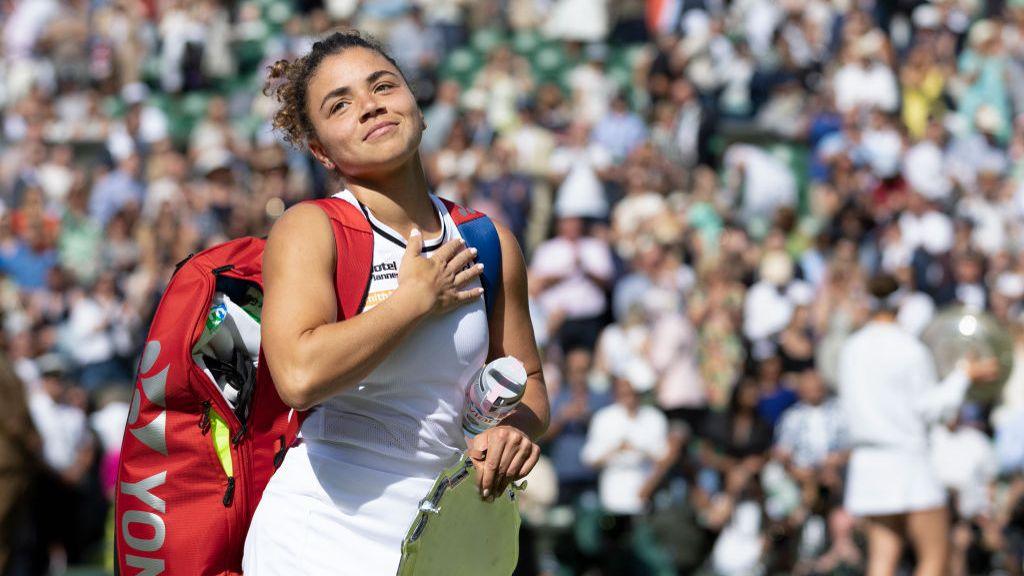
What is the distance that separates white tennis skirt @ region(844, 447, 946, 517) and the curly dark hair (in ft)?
19.0

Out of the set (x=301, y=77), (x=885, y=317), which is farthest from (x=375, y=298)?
(x=885, y=317)

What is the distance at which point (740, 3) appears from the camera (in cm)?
1712

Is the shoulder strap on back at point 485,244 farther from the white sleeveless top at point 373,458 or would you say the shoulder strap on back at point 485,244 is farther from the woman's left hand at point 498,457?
the woman's left hand at point 498,457

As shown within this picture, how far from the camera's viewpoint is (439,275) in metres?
3.04

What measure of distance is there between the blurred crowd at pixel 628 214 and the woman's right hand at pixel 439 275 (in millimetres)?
5260

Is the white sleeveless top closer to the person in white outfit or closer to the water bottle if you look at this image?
the water bottle

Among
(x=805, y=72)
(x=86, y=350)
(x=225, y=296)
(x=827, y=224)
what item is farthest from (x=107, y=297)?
(x=225, y=296)

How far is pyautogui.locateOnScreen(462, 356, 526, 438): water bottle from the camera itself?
3045 mm

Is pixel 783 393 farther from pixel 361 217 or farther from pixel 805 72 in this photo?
pixel 361 217

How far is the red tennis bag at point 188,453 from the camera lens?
136 inches

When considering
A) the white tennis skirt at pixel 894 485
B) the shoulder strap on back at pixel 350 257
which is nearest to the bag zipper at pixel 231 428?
the shoulder strap on back at pixel 350 257

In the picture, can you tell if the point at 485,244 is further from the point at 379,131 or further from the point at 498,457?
the point at 498,457

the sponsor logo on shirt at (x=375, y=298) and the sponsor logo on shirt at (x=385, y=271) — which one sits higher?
the sponsor logo on shirt at (x=385, y=271)

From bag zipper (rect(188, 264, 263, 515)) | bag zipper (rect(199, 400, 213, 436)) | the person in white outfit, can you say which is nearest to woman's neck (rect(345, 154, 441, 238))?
bag zipper (rect(188, 264, 263, 515))
